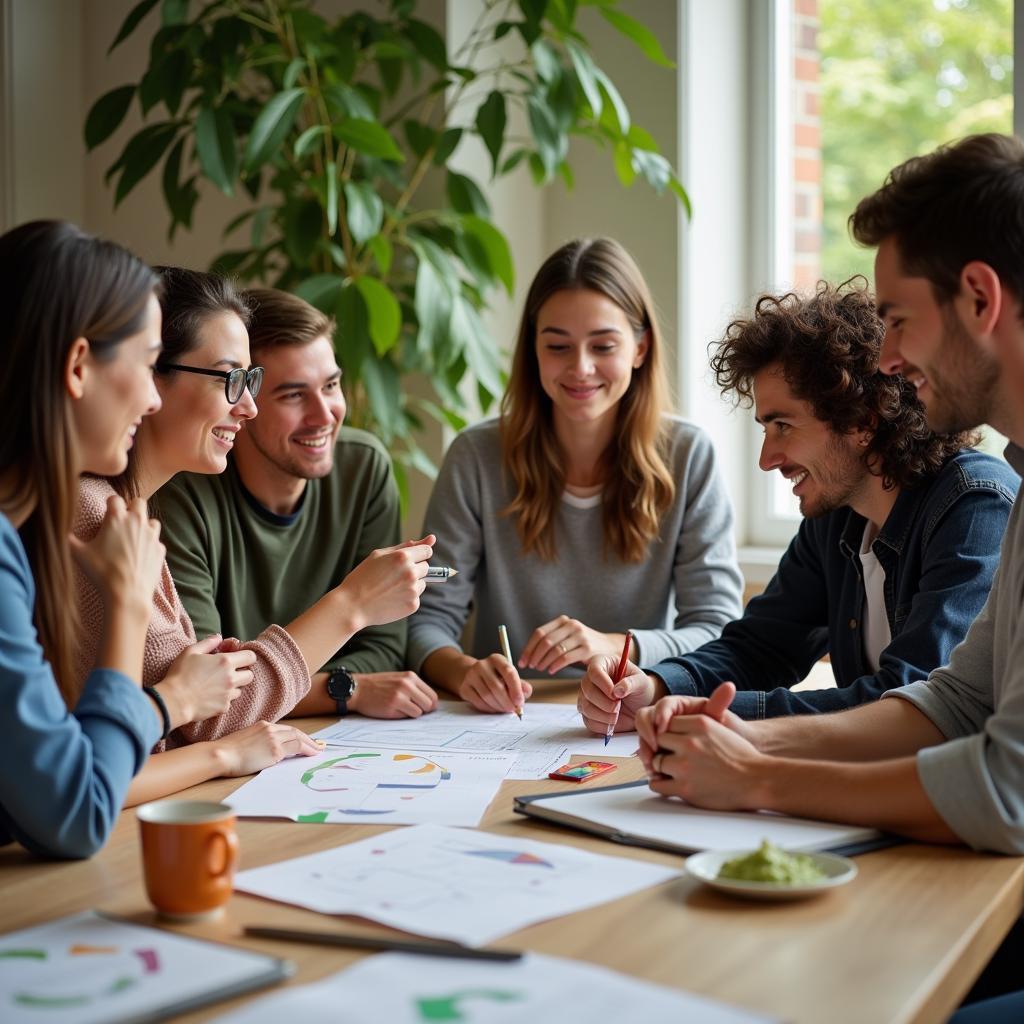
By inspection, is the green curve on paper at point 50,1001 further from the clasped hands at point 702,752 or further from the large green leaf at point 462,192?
the large green leaf at point 462,192

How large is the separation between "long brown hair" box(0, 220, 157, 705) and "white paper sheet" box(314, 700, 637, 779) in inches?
20.9

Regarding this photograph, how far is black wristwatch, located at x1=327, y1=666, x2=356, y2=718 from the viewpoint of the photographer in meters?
1.91

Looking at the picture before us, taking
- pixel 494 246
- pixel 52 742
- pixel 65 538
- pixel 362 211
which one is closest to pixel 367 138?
pixel 362 211

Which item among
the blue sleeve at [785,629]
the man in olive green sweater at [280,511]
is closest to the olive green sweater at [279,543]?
the man in olive green sweater at [280,511]

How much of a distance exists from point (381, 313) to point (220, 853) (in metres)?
1.83

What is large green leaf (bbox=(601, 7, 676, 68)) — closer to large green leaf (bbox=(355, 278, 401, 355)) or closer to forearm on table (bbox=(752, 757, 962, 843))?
large green leaf (bbox=(355, 278, 401, 355))

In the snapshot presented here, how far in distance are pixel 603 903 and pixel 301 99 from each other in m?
2.15

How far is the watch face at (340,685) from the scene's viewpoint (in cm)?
191

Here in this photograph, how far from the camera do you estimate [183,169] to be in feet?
11.9

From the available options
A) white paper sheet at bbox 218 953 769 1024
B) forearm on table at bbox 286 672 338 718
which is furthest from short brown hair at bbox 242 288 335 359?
white paper sheet at bbox 218 953 769 1024

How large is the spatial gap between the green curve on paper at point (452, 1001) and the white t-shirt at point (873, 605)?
115 cm

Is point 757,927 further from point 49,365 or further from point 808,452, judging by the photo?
point 808,452

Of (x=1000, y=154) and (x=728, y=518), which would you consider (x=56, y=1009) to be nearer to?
(x=1000, y=154)

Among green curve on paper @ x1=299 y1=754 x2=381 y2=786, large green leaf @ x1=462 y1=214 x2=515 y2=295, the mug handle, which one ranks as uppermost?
large green leaf @ x1=462 y1=214 x2=515 y2=295
